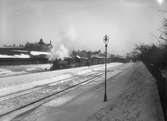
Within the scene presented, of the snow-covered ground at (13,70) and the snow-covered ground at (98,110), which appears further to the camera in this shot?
the snow-covered ground at (13,70)

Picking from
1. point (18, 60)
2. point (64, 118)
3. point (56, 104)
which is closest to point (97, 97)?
point (56, 104)

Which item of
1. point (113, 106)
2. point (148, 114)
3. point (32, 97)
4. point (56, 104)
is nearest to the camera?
point (148, 114)

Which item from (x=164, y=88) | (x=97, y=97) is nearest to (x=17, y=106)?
(x=97, y=97)

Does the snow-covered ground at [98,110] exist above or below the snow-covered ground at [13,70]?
below

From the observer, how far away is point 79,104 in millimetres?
10711

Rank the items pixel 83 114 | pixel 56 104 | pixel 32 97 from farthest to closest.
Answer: pixel 32 97 → pixel 56 104 → pixel 83 114

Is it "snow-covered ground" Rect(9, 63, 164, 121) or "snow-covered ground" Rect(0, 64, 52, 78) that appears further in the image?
"snow-covered ground" Rect(0, 64, 52, 78)

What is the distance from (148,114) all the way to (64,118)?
4.66 metres

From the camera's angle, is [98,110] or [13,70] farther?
[13,70]

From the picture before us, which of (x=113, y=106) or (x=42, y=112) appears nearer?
(x=42, y=112)

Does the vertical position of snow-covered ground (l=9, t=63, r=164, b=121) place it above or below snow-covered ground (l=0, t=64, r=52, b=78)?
below

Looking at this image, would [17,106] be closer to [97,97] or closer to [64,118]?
[64,118]

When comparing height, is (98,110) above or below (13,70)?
Result: below

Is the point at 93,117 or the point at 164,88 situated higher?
the point at 164,88
